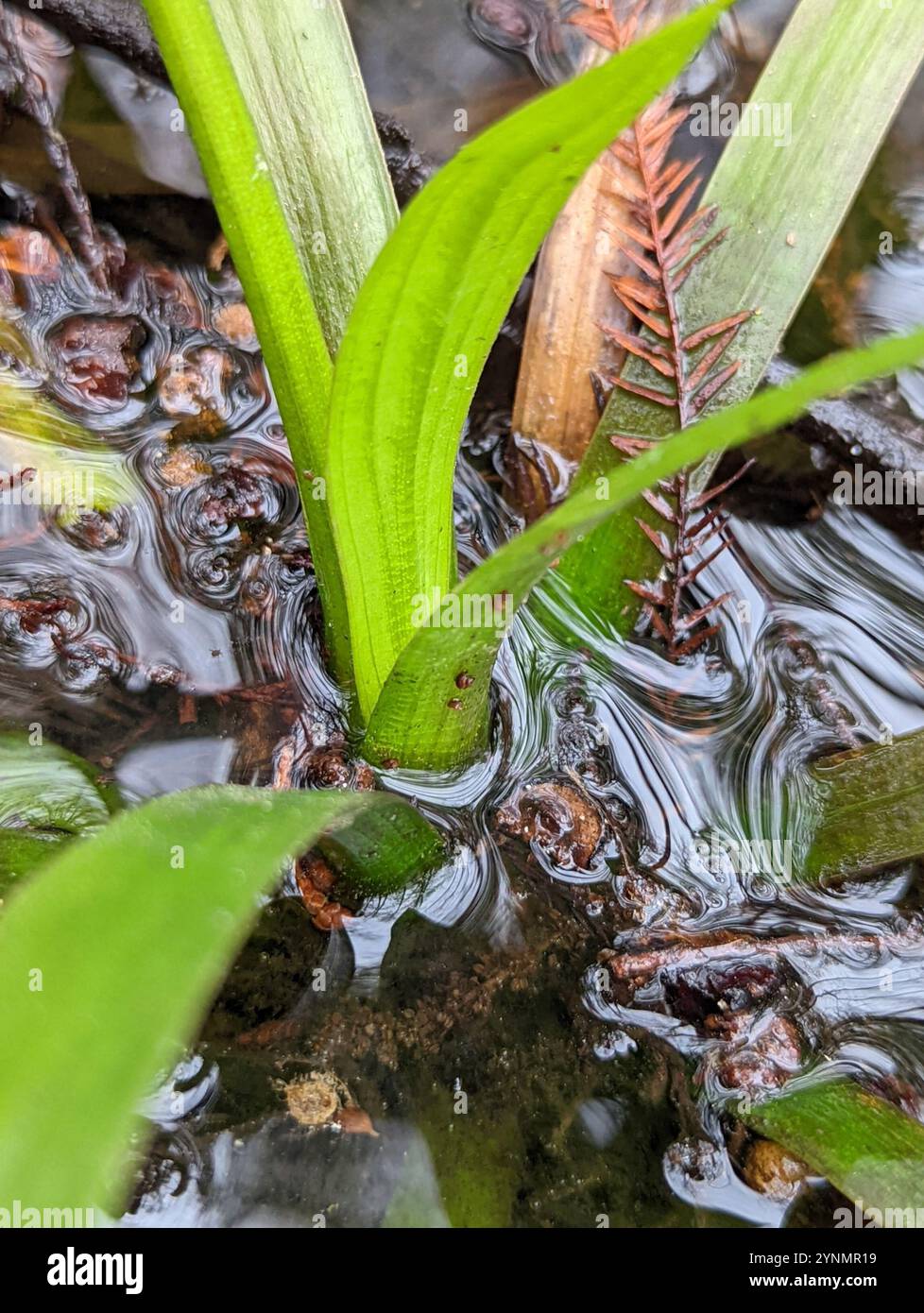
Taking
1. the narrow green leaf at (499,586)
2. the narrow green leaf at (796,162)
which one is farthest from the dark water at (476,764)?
the narrow green leaf at (796,162)

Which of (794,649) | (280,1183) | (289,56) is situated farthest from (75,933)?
(794,649)

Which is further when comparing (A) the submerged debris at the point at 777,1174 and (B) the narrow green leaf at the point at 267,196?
(A) the submerged debris at the point at 777,1174

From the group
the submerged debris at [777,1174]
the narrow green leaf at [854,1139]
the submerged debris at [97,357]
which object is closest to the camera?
the narrow green leaf at [854,1139]

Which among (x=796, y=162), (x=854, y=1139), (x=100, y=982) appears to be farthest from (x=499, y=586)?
(x=796, y=162)

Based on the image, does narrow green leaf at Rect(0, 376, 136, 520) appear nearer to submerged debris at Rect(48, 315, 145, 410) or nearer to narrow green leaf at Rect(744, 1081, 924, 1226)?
submerged debris at Rect(48, 315, 145, 410)

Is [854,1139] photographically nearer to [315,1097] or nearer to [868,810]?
[868,810]

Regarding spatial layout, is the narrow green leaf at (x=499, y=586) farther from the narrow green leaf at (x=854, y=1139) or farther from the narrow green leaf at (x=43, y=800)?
the narrow green leaf at (x=854, y=1139)

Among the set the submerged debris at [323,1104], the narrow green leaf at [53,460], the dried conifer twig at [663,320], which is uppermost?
the dried conifer twig at [663,320]
